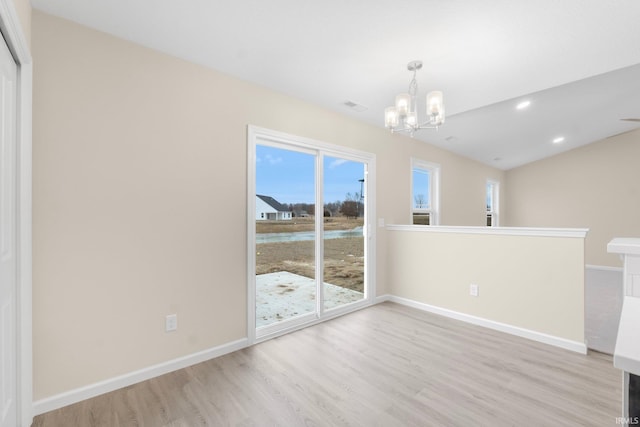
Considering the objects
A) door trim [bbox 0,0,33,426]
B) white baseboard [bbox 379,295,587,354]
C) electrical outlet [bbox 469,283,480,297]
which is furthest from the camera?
electrical outlet [bbox 469,283,480,297]

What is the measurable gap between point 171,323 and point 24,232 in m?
1.10

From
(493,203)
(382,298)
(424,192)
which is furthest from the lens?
(493,203)

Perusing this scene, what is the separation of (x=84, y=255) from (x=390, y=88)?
295 cm

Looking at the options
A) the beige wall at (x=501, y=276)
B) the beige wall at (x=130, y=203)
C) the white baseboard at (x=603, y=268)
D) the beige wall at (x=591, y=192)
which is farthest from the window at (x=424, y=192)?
the white baseboard at (x=603, y=268)

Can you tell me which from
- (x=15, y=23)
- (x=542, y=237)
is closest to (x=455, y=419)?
(x=542, y=237)

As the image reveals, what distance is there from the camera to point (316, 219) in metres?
3.29

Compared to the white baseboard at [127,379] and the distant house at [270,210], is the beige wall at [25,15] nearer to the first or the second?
the distant house at [270,210]

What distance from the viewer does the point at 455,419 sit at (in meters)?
1.68

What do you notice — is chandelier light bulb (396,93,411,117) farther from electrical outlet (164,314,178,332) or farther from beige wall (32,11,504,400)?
electrical outlet (164,314,178,332)

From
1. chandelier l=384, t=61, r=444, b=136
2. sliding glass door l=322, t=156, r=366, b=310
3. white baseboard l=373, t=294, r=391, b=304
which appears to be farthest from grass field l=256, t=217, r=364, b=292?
chandelier l=384, t=61, r=444, b=136

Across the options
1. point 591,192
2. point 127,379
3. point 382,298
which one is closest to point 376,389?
point 127,379

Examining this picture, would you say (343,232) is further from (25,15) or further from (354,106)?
(25,15)

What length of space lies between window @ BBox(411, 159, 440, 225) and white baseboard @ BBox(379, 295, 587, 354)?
4.52 ft

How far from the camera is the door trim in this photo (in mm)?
1549
